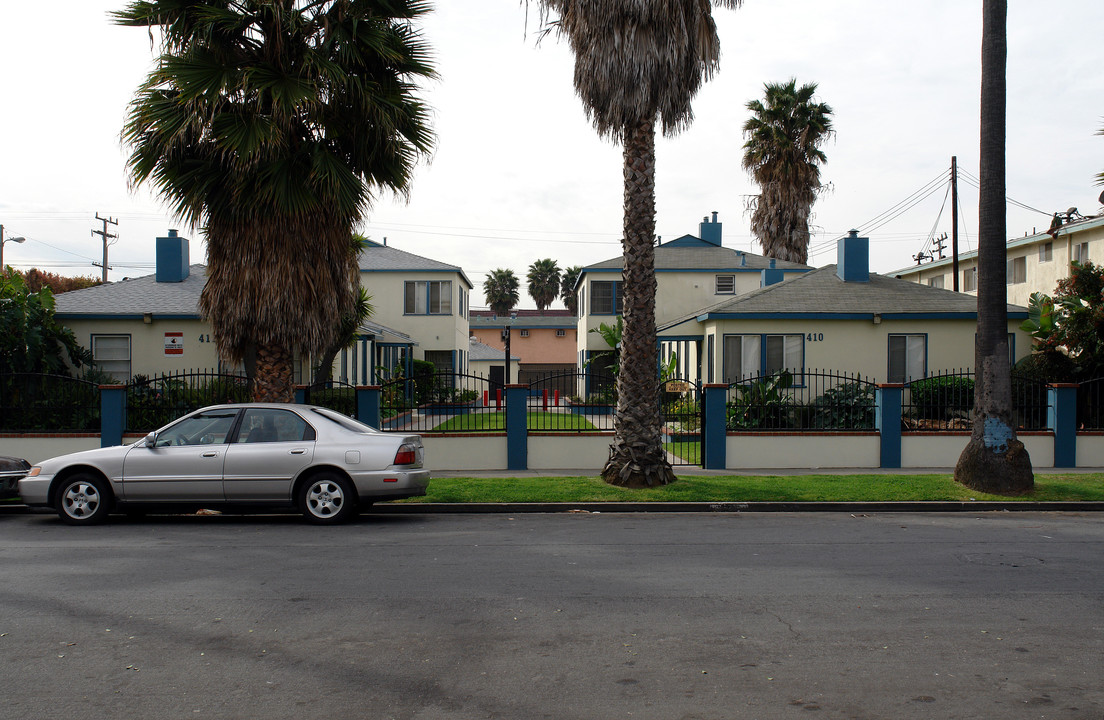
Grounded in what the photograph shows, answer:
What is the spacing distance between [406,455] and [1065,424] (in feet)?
42.9

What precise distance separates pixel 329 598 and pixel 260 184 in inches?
304

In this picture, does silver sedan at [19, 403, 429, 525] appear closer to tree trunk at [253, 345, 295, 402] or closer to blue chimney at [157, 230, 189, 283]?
tree trunk at [253, 345, 295, 402]

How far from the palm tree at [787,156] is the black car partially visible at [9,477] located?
1376 inches

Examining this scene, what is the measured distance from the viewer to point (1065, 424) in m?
16.3

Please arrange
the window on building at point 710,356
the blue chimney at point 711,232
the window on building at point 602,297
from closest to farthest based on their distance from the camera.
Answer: the window on building at point 710,356
the window on building at point 602,297
the blue chimney at point 711,232

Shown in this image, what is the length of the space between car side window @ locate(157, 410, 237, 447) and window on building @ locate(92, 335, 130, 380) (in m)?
13.6

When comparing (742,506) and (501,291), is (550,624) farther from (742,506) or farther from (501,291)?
(501,291)

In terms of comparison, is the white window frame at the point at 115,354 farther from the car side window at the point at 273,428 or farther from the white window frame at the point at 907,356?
the white window frame at the point at 907,356

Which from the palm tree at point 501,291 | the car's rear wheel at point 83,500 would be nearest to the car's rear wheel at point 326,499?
the car's rear wheel at point 83,500

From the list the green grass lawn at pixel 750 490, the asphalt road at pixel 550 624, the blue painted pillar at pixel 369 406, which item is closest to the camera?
the asphalt road at pixel 550 624

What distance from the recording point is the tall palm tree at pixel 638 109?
507 inches

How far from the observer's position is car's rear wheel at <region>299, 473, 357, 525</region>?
10523 millimetres

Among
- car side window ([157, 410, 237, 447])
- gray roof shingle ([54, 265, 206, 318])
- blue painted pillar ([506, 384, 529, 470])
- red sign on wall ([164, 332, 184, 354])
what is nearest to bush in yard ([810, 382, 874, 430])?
blue painted pillar ([506, 384, 529, 470])

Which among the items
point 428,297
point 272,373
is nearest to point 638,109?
point 272,373
